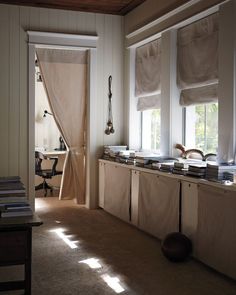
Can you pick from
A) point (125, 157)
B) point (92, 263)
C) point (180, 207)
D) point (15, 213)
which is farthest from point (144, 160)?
point (15, 213)

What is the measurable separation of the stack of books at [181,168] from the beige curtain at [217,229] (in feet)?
1.40

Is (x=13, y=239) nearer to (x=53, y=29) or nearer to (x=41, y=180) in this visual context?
(x=53, y=29)

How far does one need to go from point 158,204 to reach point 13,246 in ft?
7.07

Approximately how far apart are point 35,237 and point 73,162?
199cm

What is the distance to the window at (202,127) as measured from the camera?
472 cm

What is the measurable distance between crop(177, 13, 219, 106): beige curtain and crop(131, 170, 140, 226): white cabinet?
1054mm

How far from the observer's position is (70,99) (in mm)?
6570

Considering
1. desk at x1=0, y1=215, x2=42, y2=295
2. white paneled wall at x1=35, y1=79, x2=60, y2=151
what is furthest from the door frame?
desk at x1=0, y1=215, x2=42, y2=295

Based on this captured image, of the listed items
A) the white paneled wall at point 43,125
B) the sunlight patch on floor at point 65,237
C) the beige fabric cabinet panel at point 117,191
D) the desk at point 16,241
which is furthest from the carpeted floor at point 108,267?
the white paneled wall at point 43,125

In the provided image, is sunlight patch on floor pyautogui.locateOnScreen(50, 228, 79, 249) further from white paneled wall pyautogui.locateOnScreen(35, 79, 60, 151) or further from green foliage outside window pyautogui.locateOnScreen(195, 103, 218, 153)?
white paneled wall pyautogui.locateOnScreen(35, 79, 60, 151)

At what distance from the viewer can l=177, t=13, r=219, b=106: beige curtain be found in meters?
4.51

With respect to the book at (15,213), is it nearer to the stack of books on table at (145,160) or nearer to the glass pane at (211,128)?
the stack of books on table at (145,160)

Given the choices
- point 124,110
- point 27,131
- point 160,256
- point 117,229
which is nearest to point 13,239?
point 160,256

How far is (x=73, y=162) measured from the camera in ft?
22.0
